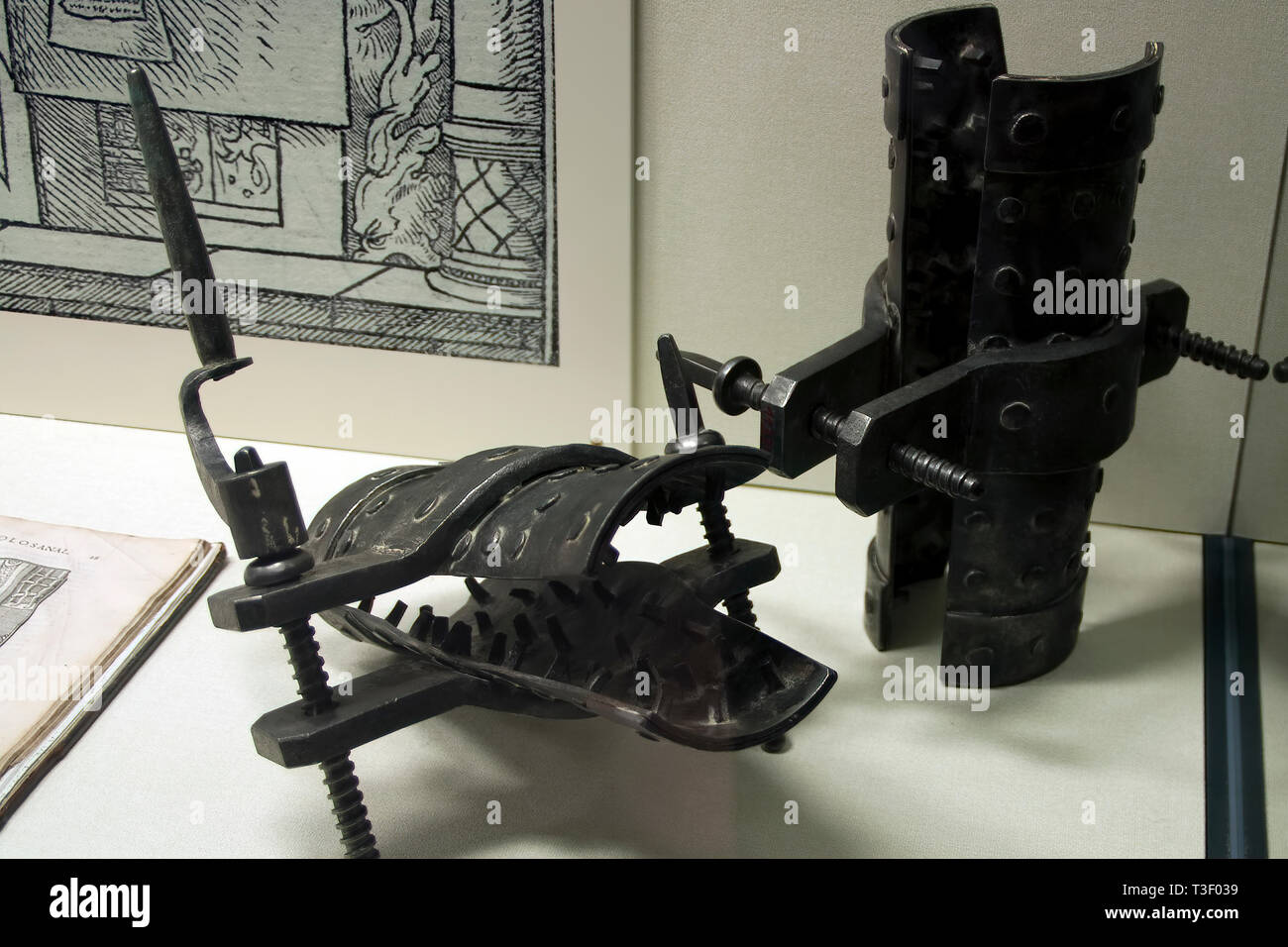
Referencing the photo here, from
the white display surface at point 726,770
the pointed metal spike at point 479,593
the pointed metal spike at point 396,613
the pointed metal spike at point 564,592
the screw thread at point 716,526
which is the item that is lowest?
the white display surface at point 726,770

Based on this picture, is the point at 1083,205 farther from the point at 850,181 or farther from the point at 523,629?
the point at 523,629

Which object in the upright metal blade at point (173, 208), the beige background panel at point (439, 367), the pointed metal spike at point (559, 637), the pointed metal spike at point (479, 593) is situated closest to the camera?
the upright metal blade at point (173, 208)

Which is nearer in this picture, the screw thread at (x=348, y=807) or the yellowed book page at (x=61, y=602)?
the screw thread at (x=348, y=807)

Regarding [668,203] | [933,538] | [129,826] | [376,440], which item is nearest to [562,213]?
[668,203]

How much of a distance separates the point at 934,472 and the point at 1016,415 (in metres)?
0.15

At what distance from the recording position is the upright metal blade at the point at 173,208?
1194mm

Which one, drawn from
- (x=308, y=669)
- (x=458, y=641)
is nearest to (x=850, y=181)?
(x=458, y=641)

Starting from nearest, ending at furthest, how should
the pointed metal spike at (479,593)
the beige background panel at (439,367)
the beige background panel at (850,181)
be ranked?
the pointed metal spike at (479,593) < the beige background panel at (850,181) < the beige background panel at (439,367)

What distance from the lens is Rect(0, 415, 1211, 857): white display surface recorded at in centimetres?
135

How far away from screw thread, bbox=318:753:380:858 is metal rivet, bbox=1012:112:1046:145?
797 mm

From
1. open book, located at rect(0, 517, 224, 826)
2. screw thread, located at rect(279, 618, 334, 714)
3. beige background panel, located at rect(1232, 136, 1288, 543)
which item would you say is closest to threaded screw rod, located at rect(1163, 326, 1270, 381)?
beige background panel, located at rect(1232, 136, 1288, 543)

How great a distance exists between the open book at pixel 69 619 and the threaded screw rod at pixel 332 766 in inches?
13.8

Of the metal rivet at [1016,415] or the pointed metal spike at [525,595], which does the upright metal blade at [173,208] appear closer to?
the pointed metal spike at [525,595]

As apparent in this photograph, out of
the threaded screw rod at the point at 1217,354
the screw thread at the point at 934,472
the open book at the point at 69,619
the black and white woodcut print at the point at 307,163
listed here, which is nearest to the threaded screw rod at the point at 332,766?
the open book at the point at 69,619
